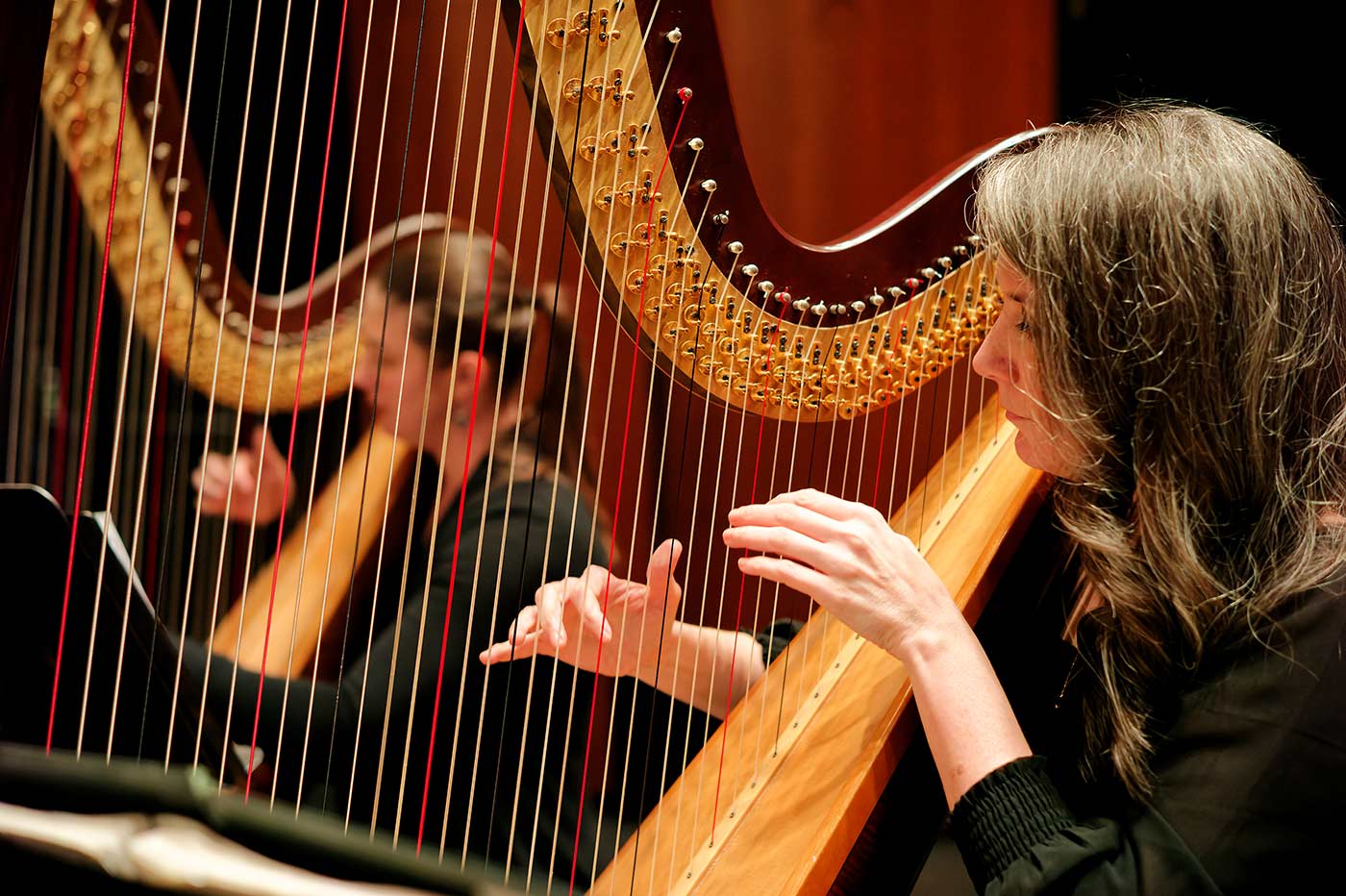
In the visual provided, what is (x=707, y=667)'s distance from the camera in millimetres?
1759

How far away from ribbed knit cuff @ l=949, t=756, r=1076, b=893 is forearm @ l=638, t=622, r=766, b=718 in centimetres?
Answer: 52

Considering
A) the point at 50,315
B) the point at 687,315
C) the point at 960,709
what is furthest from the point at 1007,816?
the point at 50,315

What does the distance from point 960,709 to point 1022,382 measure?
0.37 meters

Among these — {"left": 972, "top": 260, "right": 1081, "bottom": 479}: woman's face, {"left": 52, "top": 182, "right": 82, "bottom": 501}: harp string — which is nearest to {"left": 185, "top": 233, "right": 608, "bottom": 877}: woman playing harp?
{"left": 52, "top": 182, "right": 82, "bottom": 501}: harp string

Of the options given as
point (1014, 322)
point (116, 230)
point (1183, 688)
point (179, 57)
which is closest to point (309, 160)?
point (179, 57)

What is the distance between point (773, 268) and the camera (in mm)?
1427

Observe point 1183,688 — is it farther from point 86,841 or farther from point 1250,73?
point 1250,73

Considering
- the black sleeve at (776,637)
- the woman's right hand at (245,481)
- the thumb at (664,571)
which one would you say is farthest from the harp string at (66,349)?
the black sleeve at (776,637)

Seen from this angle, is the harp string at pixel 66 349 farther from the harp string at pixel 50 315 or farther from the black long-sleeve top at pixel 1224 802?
the black long-sleeve top at pixel 1224 802

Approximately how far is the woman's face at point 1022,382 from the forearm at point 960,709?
22 cm

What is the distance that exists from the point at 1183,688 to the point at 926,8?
2.80 metres

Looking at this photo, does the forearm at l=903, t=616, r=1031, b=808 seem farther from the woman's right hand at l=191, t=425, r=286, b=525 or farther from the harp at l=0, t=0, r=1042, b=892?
the woman's right hand at l=191, t=425, r=286, b=525

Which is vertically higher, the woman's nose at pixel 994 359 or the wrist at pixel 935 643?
the woman's nose at pixel 994 359

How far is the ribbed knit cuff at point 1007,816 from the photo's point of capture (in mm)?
1174
